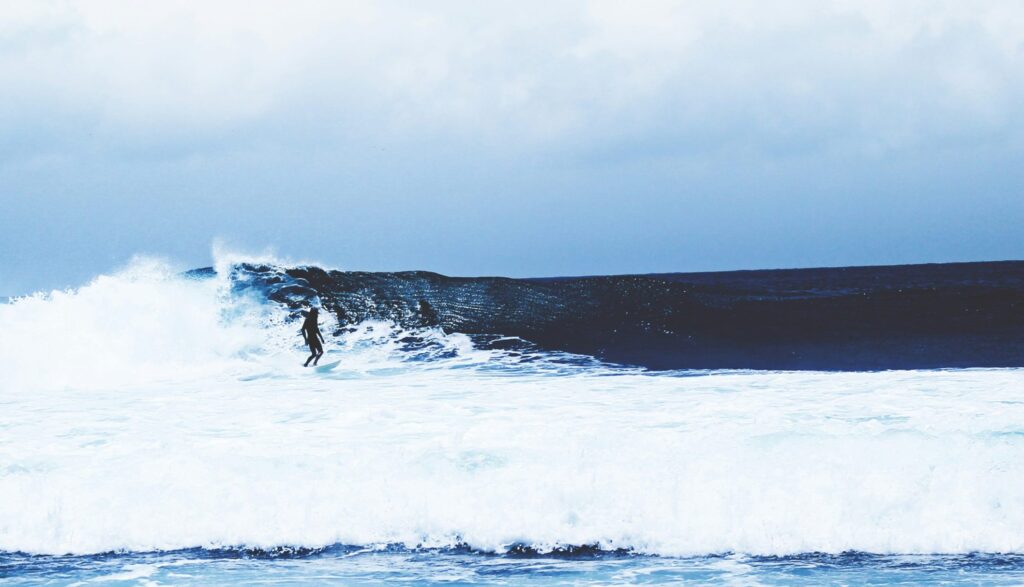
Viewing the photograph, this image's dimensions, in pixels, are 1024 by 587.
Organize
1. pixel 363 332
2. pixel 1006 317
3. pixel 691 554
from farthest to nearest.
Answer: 1. pixel 1006 317
2. pixel 363 332
3. pixel 691 554

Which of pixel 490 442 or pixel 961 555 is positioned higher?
pixel 490 442

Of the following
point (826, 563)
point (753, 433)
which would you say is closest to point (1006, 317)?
point (753, 433)

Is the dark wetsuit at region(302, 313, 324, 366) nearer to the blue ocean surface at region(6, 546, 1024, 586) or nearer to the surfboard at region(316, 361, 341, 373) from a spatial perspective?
the surfboard at region(316, 361, 341, 373)

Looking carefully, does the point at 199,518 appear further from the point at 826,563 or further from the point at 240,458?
the point at 826,563

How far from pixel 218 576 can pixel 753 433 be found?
3696mm

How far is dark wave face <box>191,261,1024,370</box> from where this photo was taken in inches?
572

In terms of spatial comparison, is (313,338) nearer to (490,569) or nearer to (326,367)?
(326,367)

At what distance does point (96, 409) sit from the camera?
8.41 m

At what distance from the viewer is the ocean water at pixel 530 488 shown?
4.82m

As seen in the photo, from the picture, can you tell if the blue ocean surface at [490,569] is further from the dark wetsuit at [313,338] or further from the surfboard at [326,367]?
the dark wetsuit at [313,338]

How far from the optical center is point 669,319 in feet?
60.8

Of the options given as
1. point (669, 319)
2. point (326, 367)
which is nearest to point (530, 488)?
point (326, 367)

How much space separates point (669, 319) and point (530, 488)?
1329cm

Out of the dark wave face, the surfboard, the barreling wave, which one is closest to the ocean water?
the barreling wave
